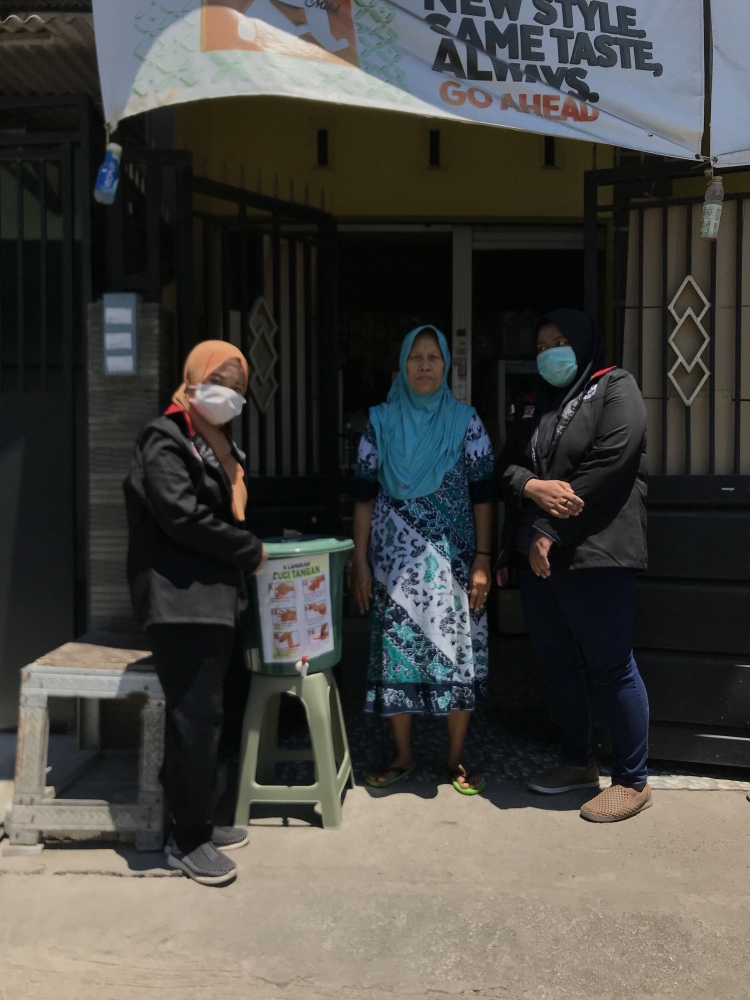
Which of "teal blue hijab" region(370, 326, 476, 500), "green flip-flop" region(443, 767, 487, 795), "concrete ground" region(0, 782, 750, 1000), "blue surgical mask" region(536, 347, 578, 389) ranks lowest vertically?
Answer: "concrete ground" region(0, 782, 750, 1000)

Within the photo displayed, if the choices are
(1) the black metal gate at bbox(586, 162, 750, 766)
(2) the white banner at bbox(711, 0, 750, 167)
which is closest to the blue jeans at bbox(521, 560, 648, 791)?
(1) the black metal gate at bbox(586, 162, 750, 766)

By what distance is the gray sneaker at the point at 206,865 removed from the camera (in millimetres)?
2947

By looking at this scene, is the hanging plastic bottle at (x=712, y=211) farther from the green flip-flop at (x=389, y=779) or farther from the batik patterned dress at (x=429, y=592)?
the green flip-flop at (x=389, y=779)

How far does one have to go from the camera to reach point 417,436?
360 centimetres

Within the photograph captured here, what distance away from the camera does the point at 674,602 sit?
12.3 ft

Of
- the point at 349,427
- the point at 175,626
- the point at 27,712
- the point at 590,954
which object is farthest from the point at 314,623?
the point at 349,427

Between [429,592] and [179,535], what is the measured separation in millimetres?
1135

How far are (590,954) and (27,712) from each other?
6.52 ft

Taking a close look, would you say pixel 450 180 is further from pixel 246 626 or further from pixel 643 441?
pixel 246 626

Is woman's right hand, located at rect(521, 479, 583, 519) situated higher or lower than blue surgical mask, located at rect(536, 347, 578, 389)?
lower

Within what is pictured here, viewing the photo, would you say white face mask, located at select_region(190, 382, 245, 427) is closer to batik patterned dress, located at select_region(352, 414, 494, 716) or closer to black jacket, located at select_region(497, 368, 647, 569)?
Result: batik patterned dress, located at select_region(352, 414, 494, 716)

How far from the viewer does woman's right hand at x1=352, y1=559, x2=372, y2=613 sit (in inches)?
144

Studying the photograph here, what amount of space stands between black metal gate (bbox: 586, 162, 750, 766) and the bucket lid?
1.33m

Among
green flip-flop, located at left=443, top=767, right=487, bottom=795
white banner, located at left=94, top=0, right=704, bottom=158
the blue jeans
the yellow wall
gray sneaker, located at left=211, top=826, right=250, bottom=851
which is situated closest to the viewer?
white banner, located at left=94, top=0, right=704, bottom=158
